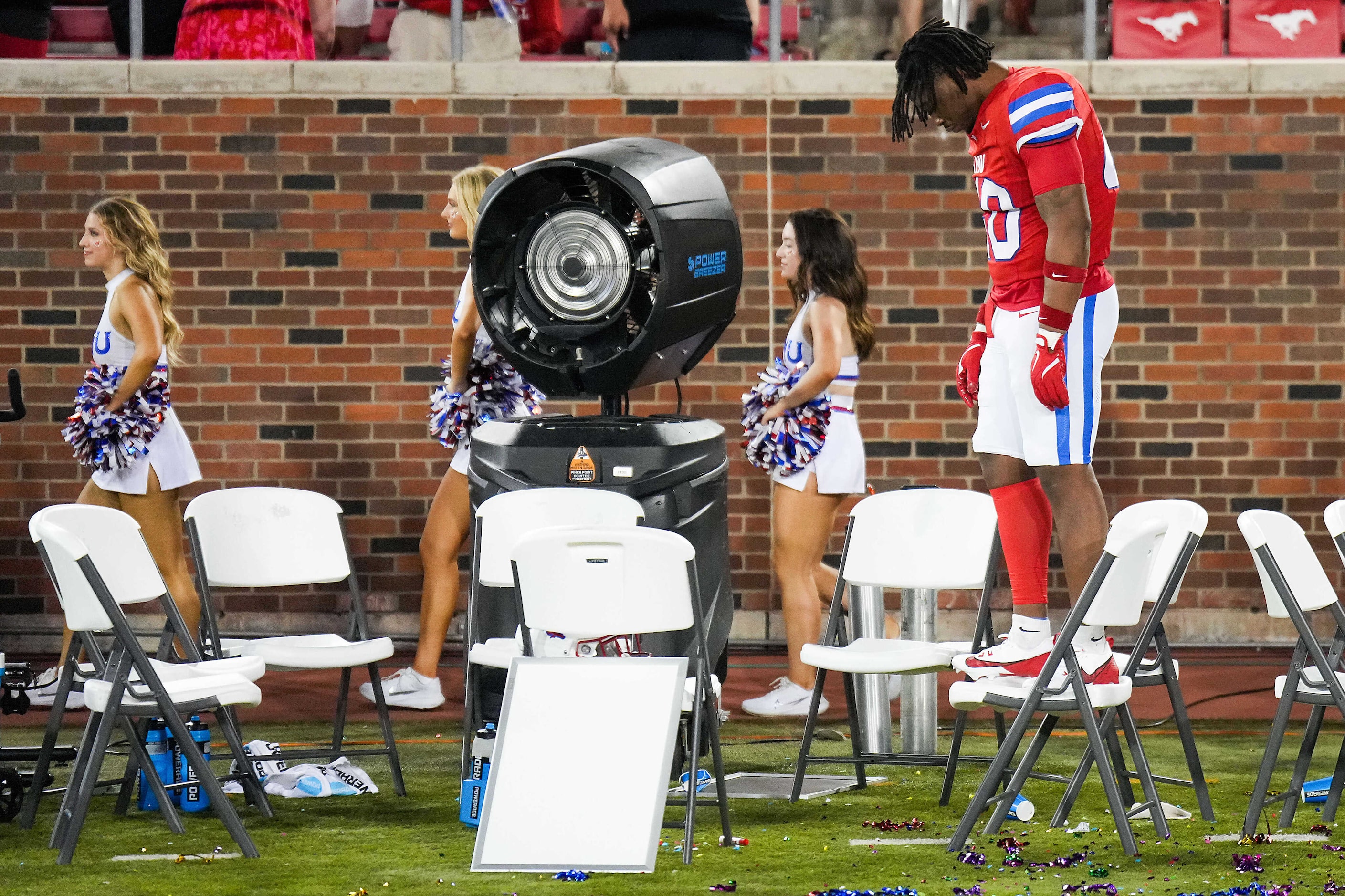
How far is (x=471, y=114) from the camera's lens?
677 centimetres

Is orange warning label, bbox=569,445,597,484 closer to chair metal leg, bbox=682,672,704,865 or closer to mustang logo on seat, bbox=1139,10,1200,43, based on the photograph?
chair metal leg, bbox=682,672,704,865

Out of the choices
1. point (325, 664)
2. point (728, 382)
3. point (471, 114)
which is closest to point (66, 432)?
point (325, 664)

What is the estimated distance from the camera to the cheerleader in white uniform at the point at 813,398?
532cm

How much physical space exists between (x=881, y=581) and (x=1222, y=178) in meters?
3.20

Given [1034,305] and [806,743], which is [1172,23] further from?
[806,743]

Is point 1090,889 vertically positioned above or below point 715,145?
below

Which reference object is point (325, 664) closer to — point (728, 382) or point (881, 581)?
point (881, 581)

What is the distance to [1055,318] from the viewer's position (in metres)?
3.67

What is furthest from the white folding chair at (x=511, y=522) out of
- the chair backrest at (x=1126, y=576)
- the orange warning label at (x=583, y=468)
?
the chair backrest at (x=1126, y=576)

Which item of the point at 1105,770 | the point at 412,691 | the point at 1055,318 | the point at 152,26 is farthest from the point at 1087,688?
the point at 152,26

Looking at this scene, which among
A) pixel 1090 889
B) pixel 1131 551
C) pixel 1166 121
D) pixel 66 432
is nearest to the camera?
pixel 1090 889

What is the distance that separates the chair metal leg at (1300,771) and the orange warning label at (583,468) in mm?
1968

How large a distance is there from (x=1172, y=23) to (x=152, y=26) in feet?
14.1

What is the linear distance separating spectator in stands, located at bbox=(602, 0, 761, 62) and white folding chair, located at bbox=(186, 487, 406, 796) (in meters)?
2.87
